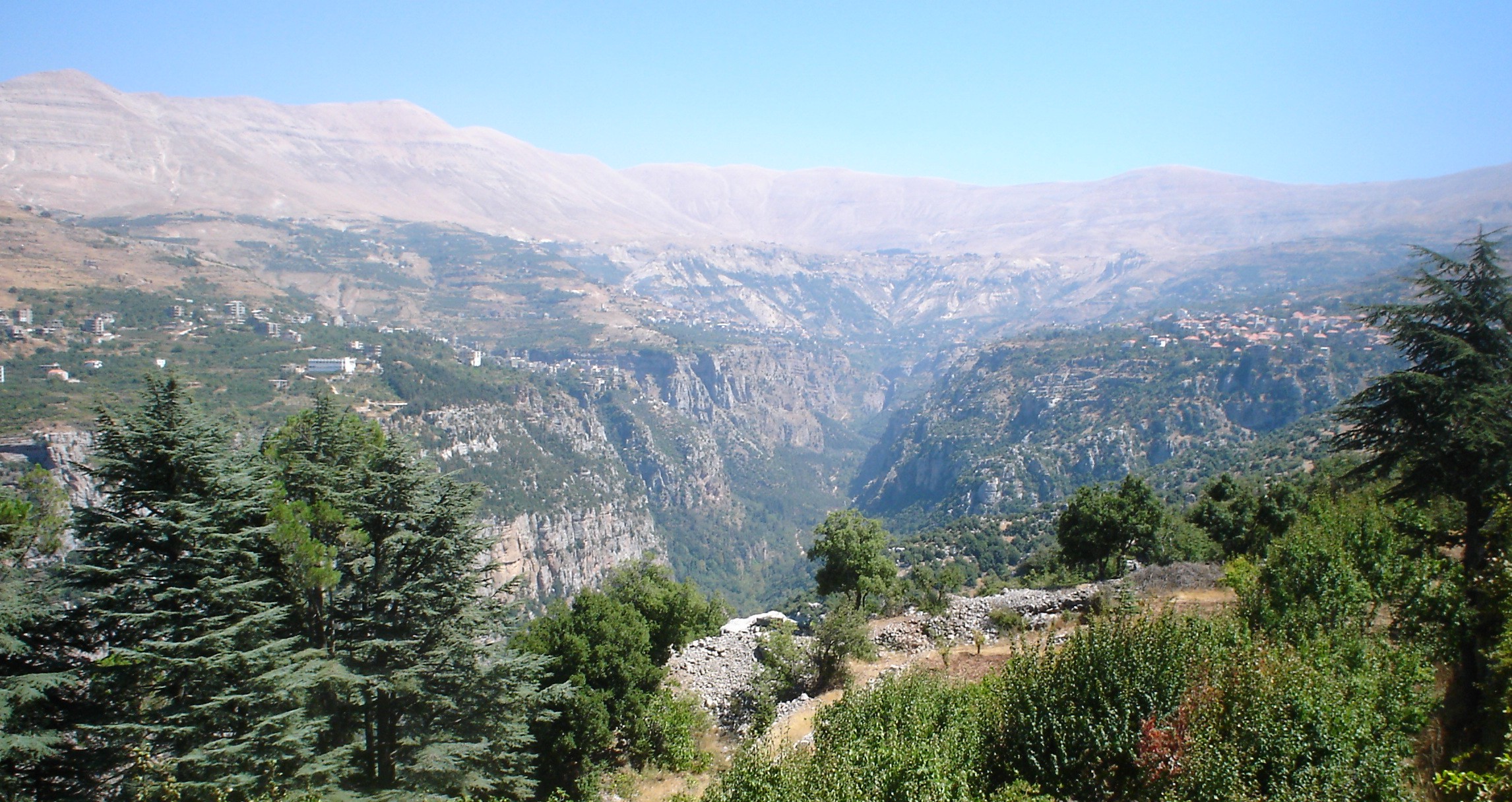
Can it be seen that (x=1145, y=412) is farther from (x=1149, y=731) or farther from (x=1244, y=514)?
(x=1149, y=731)

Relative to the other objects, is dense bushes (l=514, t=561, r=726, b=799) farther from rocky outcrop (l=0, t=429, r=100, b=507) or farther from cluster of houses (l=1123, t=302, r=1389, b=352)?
cluster of houses (l=1123, t=302, r=1389, b=352)

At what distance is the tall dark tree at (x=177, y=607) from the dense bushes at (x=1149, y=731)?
34.5 ft

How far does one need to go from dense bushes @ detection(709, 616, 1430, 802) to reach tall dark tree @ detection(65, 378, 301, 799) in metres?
10.5

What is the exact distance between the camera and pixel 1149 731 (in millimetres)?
9539

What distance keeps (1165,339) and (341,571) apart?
216 m

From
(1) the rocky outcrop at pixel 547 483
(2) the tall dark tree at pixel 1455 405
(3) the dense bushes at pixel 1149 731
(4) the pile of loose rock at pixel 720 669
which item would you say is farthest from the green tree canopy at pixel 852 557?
(1) the rocky outcrop at pixel 547 483

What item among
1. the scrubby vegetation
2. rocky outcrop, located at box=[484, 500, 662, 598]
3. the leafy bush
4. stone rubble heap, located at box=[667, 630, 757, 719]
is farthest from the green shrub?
rocky outcrop, located at box=[484, 500, 662, 598]

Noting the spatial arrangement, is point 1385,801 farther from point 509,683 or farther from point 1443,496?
point 509,683

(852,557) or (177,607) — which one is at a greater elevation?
(177,607)

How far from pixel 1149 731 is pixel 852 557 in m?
22.6

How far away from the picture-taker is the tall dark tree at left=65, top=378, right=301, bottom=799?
14062mm

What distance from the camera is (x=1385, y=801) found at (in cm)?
848

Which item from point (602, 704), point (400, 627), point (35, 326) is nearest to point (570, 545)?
point (35, 326)

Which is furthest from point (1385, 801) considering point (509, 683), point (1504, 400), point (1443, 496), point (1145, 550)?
point (1145, 550)
